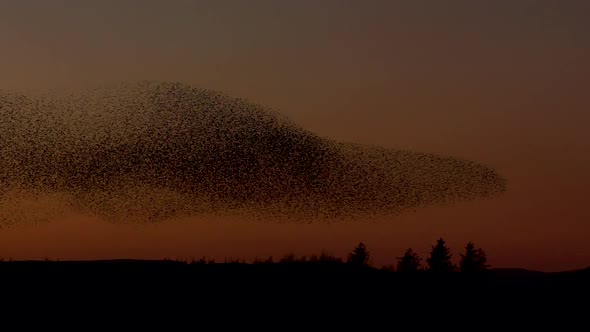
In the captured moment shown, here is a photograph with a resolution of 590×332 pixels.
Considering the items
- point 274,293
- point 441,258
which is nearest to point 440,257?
point 441,258

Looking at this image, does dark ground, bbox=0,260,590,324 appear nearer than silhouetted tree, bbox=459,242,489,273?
Yes

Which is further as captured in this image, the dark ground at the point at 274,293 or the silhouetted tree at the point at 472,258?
the silhouetted tree at the point at 472,258

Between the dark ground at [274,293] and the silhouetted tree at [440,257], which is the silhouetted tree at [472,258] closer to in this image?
the silhouetted tree at [440,257]

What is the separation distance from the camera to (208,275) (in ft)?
98.1

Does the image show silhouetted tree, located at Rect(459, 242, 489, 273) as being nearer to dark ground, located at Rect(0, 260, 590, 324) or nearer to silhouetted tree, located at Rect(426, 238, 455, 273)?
silhouetted tree, located at Rect(426, 238, 455, 273)

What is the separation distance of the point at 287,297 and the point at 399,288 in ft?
14.7

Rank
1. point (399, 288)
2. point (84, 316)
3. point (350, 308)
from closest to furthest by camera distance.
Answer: point (84, 316) → point (350, 308) → point (399, 288)

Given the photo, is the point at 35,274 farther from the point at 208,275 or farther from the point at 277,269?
the point at 277,269

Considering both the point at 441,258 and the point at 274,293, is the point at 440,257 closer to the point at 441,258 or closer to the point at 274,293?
the point at 441,258

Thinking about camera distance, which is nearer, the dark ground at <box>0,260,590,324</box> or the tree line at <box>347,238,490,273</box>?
the dark ground at <box>0,260,590,324</box>

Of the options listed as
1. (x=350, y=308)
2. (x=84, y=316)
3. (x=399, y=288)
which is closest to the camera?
(x=84, y=316)

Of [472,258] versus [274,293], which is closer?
[274,293]

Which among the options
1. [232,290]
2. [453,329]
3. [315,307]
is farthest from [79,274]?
[453,329]

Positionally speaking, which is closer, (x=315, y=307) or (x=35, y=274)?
(x=315, y=307)
